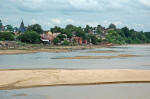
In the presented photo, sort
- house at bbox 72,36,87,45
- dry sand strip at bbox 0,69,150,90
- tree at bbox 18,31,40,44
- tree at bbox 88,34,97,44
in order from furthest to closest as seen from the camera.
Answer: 1. tree at bbox 88,34,97,44
2. house at bbox 72,36,87,45
3. tree at bbox 18,31,40,44
4. dry sand strip at bbox 0,69,150,90

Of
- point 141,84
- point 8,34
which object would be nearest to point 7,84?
point 141,84

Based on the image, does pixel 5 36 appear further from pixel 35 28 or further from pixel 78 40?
pixel 78 40

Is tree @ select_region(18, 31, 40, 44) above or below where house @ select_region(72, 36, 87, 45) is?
above

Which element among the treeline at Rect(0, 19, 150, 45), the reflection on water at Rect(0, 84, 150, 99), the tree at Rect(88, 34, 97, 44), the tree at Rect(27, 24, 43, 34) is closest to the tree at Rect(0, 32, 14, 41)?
the treeline at Rect(0, 19, 150, 45)

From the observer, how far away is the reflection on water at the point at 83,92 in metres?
14.6

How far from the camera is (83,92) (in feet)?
51.5

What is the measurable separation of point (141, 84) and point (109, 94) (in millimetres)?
3596

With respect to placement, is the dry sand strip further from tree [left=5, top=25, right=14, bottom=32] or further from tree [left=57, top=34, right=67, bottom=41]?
tree [left=5, top=25, right=14, bottom=32]

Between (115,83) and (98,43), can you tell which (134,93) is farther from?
(98,43)

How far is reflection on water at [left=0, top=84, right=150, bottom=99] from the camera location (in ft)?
48.0

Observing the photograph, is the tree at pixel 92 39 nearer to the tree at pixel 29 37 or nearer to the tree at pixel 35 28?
the tree at pixel 35 28

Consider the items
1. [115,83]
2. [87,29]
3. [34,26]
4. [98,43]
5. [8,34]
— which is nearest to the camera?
[115,83]

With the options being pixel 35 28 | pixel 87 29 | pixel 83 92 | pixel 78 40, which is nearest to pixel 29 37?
pixel 35 28

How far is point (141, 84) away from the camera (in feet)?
59.2
